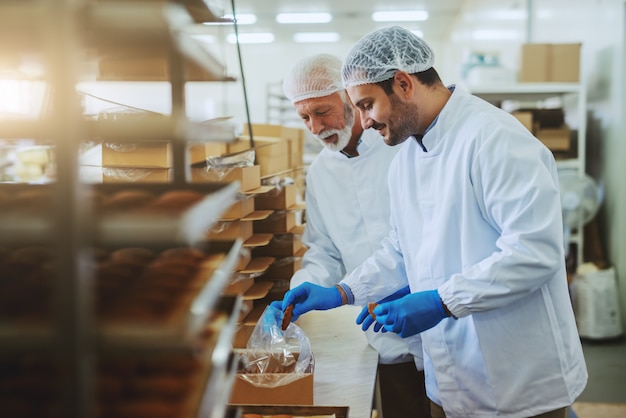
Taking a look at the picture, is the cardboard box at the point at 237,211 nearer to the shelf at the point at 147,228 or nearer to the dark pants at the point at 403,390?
the dark pants at the point at 403,390

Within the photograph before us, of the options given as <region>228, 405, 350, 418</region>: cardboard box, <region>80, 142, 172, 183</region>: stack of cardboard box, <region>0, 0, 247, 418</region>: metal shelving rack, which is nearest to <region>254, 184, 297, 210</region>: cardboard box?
<region>80, 142, 172, 183</region>: stack of cardboard box

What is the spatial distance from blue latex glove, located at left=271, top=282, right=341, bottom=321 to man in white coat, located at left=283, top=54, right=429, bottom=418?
0.22 metres

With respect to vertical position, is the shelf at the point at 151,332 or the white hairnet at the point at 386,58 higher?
the white hairnet at the point at 386,58

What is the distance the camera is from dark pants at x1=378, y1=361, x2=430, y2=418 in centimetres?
218

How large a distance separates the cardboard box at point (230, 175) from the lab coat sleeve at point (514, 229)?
83 centimetres

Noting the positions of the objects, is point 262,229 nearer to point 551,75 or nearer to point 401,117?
point 401,117

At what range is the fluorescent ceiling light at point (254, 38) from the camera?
1238 cm

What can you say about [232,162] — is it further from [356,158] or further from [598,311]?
[598,311]

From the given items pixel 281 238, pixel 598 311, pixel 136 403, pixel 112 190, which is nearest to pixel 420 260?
pixel 281 238

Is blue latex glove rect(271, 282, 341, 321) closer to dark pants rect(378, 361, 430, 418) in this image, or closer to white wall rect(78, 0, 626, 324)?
dark pants rect(378, 361, 430, 418)

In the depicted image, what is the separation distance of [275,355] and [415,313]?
0.41m

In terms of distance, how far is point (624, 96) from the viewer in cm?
454

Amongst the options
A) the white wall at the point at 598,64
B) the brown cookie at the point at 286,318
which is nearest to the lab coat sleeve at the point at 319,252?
the brown cookie at the point at 286,318

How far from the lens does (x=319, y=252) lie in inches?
92.7
